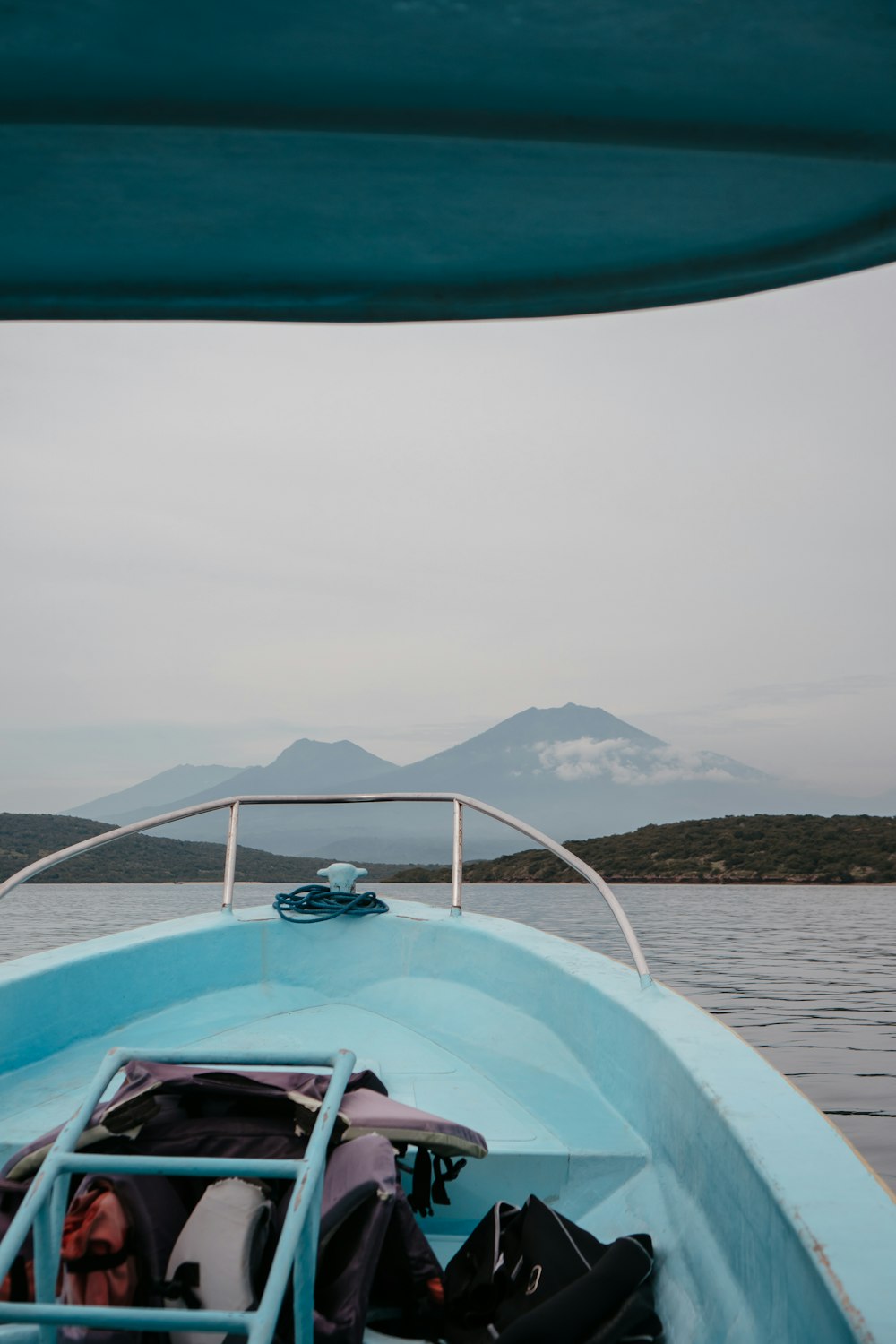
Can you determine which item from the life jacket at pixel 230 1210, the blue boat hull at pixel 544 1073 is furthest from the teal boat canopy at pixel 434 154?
the life jacket at pixel 230 1210

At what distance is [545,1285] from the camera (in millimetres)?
1479

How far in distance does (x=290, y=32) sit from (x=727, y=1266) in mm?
1600

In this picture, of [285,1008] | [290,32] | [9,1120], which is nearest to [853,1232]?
[290,32]

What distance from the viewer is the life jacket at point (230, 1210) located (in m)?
1.41

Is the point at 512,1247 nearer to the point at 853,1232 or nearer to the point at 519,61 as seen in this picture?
the point at 853,1232

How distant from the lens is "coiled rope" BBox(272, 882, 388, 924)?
428cm

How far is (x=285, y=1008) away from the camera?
3729mm

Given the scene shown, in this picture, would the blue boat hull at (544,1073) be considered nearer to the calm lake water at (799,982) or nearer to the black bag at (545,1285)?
the black bag at (545,1285)

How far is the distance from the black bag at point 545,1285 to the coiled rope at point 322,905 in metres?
2.67

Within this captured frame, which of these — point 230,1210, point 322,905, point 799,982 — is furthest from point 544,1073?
point 799,982

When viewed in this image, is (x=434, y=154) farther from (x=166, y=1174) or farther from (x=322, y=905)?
(x=322, y=905)

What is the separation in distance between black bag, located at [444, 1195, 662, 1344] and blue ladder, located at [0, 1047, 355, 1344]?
12.2 inches

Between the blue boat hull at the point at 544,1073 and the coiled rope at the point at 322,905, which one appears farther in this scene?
the coiled rope at the point at 322,905

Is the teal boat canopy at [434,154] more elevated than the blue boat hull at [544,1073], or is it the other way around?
the teal boat canopy at [434,154]
